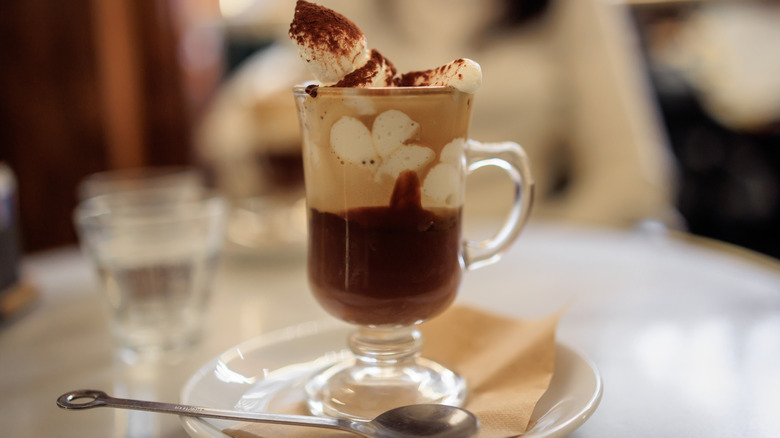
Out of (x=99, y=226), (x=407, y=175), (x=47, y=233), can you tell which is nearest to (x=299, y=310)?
(x=99, y=226)

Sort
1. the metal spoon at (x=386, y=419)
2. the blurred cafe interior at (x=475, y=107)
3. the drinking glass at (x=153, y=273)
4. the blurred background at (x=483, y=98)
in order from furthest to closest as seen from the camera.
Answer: the blurred background at (x=483, y=98)
the blurred cafe interior at (x=475, y=107)
the drinking glass at (x=153, y=273)
the metal spoon at (x=386, y=419)

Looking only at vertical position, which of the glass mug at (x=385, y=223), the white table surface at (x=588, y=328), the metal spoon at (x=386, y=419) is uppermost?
the glass mug at (x=385, y=223)

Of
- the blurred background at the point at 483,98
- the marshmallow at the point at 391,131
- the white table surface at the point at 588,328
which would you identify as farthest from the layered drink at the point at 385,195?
the blurred background at the point at 483,98

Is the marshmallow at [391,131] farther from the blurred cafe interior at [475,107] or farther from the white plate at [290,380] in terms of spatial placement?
the blurred cafe interior at [475,107]

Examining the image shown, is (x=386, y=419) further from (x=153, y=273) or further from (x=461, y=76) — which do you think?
(x=153, y=273)

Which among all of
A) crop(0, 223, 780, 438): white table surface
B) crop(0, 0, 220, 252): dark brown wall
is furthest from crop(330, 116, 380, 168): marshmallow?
crop(0, 0, 220, 252): dark brown wall

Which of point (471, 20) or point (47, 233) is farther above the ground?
point (471, 20)

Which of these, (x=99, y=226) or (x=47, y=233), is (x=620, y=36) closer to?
(x=99, y=226)
